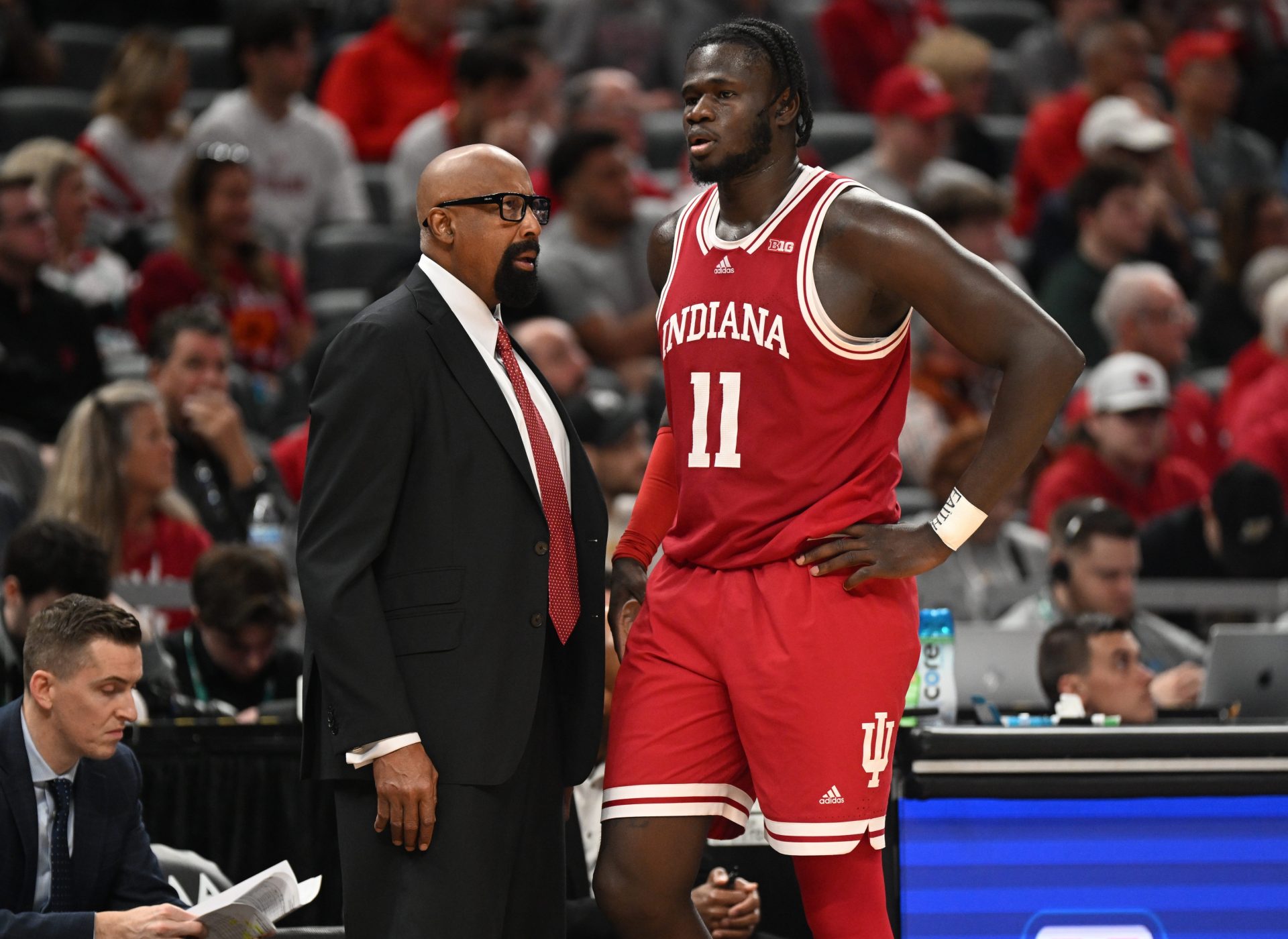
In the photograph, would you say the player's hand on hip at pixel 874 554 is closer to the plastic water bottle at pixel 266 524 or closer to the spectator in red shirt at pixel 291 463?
the plastic water bottle at pixel 266 524

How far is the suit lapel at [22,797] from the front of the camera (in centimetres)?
357

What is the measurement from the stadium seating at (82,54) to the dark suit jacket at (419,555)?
292 inches

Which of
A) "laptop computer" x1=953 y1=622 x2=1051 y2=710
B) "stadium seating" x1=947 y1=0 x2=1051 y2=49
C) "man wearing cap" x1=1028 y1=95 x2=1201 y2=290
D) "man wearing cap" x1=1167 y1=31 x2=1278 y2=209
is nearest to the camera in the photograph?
"laptop computer" x1=953 y1=622 x2=1051 y2=710

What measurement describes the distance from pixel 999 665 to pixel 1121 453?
7.95ft

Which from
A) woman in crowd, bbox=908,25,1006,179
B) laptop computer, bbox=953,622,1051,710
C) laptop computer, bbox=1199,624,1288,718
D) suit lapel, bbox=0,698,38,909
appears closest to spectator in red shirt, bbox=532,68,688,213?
woman in crowd, bbox=908,25,1006,179

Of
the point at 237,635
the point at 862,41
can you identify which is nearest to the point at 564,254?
the point at 237,635

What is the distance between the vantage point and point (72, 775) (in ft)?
12.0

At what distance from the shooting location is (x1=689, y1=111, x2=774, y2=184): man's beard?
129 inches

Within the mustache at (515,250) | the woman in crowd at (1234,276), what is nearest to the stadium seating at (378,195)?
the woman in crowd at (1234,276)

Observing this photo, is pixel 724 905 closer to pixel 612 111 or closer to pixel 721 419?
pixel 721 419

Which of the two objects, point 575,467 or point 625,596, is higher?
point 575,467

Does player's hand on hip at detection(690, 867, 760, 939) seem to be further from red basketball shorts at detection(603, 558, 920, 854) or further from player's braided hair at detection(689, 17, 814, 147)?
player's braided hair at detection(689, 17, 814, 147)

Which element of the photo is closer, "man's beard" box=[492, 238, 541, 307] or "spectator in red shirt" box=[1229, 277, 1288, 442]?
"man's beard" box=[492, 238, 541, 307]

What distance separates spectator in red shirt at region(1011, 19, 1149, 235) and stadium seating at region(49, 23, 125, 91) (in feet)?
16.8
